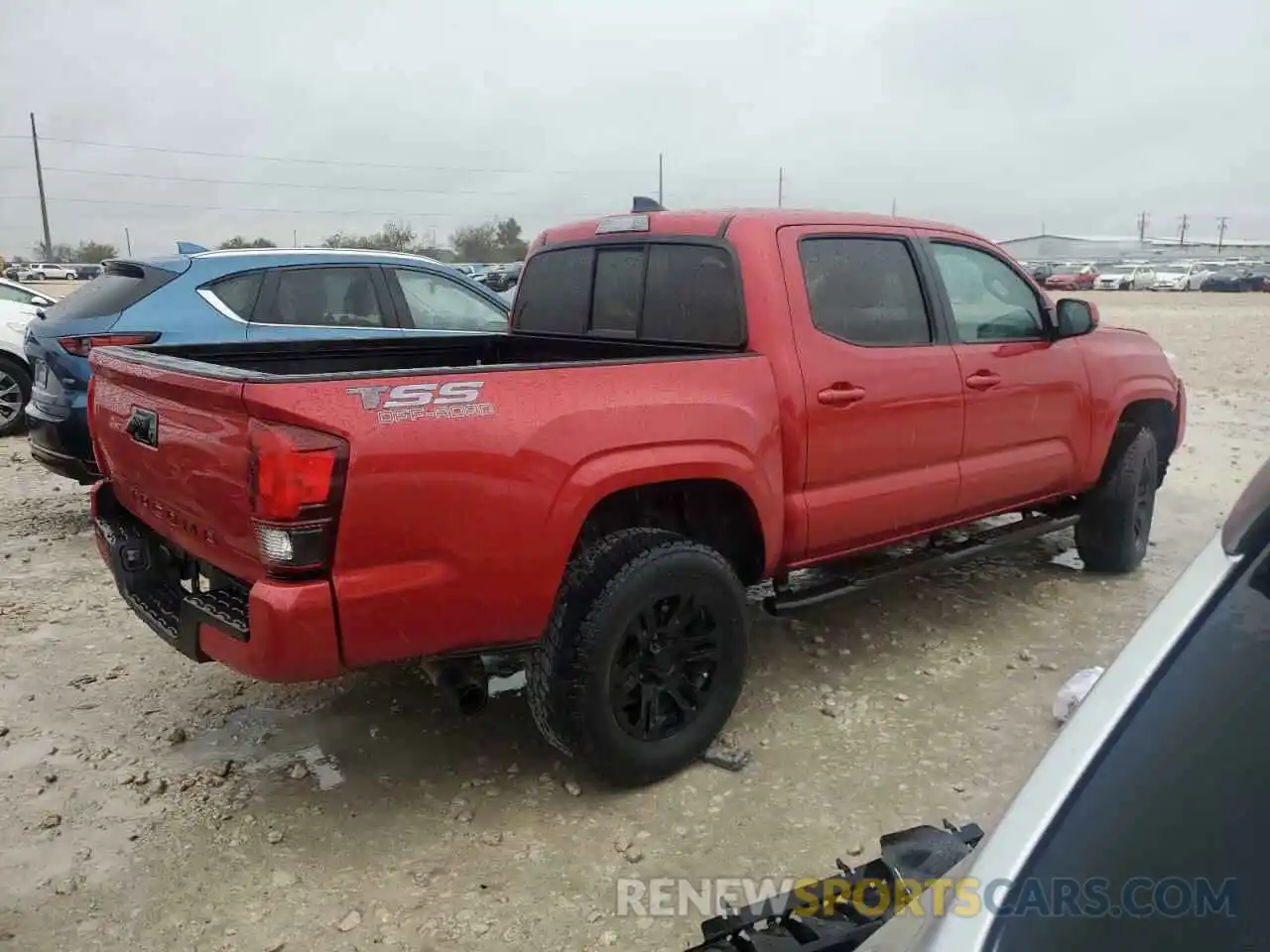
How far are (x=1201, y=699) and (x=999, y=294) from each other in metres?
3.97

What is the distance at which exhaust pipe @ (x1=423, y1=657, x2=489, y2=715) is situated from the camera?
A: 3.00 m

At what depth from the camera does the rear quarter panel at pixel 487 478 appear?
2.60m

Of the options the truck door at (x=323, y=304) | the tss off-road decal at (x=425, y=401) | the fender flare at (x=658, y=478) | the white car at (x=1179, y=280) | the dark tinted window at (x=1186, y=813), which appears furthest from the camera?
the white car at (x=1179, y=280)

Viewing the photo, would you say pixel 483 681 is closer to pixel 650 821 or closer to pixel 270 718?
pixel 650 821

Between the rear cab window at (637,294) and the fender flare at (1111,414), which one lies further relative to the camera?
the fender flare at (1111,414)

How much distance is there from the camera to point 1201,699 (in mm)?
1084

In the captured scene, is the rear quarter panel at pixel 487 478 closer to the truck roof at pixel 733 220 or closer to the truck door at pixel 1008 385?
the truck roof at pixel 733 220

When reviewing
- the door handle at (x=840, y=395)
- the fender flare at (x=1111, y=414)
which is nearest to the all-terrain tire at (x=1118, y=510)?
the fender flare at (x=1111, y=414)

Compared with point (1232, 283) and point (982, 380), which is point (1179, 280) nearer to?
point (1232, 283)

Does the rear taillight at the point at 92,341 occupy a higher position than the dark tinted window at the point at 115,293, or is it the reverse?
the dark tinted window at the point at 115,293

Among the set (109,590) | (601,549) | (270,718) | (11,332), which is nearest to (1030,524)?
(601,549)

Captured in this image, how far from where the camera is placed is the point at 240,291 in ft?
21.5

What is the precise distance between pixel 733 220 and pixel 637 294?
57 centimetres

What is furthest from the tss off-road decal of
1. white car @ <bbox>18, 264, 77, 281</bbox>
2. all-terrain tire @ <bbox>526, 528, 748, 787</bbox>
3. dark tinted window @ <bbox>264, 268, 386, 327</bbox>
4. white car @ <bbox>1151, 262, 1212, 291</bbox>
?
white car @ <bbox>18, 264, 77, 281</bbox>
